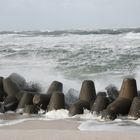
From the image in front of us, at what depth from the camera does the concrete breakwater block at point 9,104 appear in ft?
23.4

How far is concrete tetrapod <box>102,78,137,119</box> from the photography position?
621 cm

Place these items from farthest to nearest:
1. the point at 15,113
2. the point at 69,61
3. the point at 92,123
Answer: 1. the point at 69,61
2. the point at 15,113
3. the point at 92,123

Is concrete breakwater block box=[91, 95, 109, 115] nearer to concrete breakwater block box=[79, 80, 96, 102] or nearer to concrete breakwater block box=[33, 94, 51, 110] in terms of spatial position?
concrete breakwater block box=[79, 80, 96, 102]

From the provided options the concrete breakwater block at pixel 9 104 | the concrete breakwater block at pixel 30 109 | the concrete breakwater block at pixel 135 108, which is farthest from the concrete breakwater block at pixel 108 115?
the concrete breakwater block at pixel 9 104

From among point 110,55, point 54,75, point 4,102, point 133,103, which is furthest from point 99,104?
point 110,55

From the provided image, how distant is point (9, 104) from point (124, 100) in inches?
79.1

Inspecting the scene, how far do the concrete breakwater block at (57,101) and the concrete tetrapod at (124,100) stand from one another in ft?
2.82

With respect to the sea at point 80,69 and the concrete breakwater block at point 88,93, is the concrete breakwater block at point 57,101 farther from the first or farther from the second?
the concrete breakwater block at point 88,93

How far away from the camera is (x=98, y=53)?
17234 millimetres

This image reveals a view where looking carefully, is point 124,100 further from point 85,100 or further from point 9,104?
point 9,104

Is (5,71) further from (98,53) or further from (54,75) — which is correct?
(98,53)

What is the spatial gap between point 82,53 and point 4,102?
10660 mm

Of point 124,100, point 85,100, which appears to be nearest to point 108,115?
point 124,100

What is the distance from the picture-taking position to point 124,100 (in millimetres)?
6430
